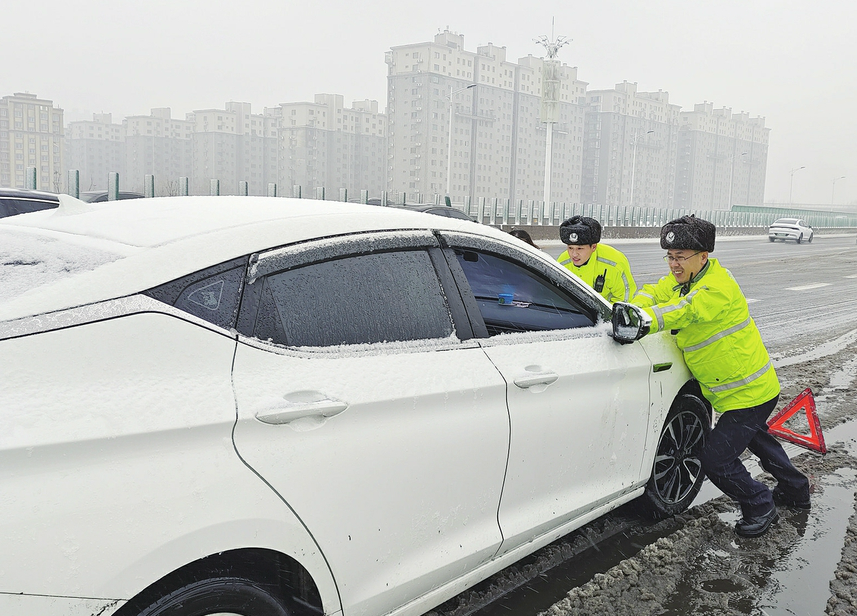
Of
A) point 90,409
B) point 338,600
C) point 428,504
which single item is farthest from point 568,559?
point 90,409

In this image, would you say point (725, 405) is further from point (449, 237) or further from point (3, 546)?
point (3, 546)

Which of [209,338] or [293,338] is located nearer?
[209,338]

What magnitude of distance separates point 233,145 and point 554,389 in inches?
4223

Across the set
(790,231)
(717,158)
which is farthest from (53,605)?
(717,158)

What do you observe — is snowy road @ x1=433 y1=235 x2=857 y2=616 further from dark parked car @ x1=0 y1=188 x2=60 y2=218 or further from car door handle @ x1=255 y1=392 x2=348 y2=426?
dark parked car @ x1=0 y1=188 x2=60 y2=218

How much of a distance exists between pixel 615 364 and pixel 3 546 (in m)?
2.42

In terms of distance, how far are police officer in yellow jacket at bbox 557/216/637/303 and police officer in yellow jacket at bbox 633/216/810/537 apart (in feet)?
3.62

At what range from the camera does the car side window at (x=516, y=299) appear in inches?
112

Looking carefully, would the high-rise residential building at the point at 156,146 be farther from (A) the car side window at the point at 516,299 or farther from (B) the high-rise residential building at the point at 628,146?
(A) the car side window at the point at 516,299

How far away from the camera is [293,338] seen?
2094mm

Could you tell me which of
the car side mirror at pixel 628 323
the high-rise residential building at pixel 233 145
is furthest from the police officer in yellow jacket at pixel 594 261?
the high-rise residential building at pixel 233 145

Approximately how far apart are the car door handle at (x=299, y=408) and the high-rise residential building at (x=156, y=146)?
10443 cm

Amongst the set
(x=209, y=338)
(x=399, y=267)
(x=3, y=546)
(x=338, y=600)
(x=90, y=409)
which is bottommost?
(x=338, y=600)

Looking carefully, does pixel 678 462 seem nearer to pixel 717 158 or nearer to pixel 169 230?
pixel 169 230
